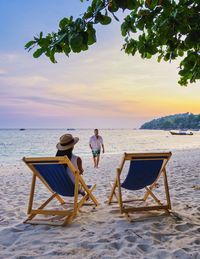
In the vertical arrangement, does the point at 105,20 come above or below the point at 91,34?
above

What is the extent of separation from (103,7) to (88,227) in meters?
2.35

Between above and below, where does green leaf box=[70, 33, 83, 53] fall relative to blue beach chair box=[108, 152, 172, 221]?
above

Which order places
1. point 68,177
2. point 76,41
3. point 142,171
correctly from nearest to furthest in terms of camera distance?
point 76,41 < point 68,177 < point 142,171

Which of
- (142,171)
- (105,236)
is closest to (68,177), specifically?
(105,236)

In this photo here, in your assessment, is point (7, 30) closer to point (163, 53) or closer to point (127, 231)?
point (163, 53)

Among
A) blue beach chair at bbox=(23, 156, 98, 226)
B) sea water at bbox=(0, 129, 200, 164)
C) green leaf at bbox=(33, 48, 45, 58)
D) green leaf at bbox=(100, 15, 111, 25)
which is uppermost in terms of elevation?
green leaf at bbox=(100, 15, 111, 25)

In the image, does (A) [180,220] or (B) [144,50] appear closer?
(A) [180,220]

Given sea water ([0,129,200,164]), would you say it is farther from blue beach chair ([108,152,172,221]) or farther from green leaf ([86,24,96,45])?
green leaf ([86,24,96,45])

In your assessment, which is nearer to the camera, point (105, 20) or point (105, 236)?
point (105, 20)

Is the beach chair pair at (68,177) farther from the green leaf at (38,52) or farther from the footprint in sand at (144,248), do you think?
the green leaf at (38,52)

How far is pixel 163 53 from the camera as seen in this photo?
390 centimetres

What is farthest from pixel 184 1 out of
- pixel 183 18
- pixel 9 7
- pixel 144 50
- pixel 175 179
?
pixel 9 7

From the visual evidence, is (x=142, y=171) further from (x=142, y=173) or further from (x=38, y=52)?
(x=38, y=52)

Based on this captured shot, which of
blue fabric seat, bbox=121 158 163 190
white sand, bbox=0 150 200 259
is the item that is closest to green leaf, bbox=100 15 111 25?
blue fabric seat, bbox=121 158 163 190
